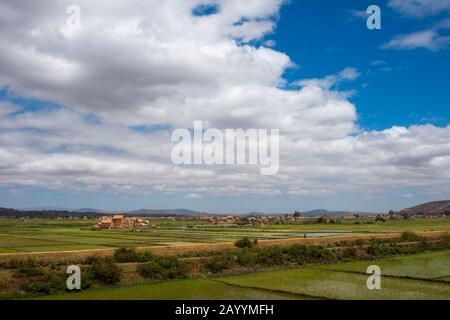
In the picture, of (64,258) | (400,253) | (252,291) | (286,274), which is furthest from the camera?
(400,253)

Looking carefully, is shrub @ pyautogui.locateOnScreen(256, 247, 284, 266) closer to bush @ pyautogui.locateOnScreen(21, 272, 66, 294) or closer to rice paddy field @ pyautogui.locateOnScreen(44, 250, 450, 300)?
rice paddy field @ pyautogui.locateOnScreen(44, 250, 450, 300)

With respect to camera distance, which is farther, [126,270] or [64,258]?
[64,258]

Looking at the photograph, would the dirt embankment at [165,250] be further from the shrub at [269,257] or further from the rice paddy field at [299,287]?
the rice paddy field at [299,287]

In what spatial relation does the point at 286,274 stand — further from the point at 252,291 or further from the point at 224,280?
the point at 252,291

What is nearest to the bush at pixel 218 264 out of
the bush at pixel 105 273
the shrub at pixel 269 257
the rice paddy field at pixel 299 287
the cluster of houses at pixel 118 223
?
the rice paddy field at pixel 299 287

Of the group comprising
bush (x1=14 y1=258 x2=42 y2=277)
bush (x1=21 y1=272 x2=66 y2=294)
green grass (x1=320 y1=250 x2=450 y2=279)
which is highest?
bush (x1=14 y1=258 x2=42 y2=277)

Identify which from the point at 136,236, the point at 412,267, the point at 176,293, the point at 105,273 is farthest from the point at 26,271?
the point at 136,236

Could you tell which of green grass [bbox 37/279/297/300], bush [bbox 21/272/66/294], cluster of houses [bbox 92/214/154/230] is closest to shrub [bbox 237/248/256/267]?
green grass [bbox 37/279/297/300]
